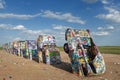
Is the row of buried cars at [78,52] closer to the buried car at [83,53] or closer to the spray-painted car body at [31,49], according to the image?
the buried car at [83,53]

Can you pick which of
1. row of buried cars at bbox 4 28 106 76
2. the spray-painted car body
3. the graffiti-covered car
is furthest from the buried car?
the spray-painted car body

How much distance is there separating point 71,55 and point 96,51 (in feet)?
6.09

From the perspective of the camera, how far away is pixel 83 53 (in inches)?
677

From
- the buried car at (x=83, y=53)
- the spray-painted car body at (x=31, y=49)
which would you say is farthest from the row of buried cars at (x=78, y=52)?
the spray-painted car body at (x=31, y=49)

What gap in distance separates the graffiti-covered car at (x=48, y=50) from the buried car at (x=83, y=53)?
508 cm

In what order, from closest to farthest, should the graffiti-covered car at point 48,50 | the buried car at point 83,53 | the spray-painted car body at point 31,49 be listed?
the buried car at point 83,53, the graffiti-covered car at point 48,50, the spray-painted car body at point 31,49

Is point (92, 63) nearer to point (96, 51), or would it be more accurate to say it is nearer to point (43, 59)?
point (96, 51)

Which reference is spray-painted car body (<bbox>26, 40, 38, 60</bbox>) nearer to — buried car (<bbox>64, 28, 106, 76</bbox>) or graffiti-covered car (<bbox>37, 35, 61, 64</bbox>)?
graffiti-covered car (<bbox>37, 35, 61, 64</bbox>)

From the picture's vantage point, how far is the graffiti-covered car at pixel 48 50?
23134 mm

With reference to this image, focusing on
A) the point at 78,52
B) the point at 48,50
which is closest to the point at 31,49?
the point at 48,50

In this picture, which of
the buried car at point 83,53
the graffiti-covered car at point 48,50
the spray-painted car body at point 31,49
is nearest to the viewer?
the buried car at point 83,53

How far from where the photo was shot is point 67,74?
1647cm

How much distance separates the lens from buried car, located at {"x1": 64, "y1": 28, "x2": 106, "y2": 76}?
16.3 m

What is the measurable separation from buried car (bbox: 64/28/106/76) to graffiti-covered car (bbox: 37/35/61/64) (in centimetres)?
508
